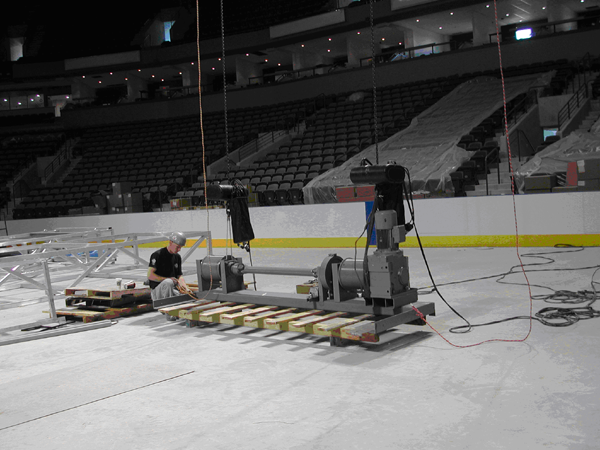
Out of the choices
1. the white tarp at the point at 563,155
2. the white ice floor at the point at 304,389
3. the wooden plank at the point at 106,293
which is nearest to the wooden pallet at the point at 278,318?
the white ice floor at the point at 304,389

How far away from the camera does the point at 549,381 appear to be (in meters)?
3.86

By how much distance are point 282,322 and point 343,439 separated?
2460 millimetres

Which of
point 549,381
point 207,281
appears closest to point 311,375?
point 549,381

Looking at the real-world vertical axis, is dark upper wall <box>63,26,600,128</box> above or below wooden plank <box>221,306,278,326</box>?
above

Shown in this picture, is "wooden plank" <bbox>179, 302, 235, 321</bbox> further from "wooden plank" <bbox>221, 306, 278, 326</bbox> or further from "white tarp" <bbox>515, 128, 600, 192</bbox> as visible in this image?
"white tarp" <bbox>515, 128, 600, 192</bbox>

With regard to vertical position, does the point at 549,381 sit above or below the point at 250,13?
below

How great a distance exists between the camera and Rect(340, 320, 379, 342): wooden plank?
16.0 feet

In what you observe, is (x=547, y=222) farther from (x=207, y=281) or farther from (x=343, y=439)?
(x=343, y=439)

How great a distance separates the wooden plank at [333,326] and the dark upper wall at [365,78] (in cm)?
2060

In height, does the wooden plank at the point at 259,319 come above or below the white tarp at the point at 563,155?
below

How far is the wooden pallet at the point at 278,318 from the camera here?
509 cm

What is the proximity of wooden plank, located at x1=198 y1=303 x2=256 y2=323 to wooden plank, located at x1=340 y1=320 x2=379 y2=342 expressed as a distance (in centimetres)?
162

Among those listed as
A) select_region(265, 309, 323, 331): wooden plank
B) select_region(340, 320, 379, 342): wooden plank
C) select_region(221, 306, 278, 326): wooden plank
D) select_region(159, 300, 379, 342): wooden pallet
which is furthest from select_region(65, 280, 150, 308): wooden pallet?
select_region(340, 320, 379, 342): wooden plank

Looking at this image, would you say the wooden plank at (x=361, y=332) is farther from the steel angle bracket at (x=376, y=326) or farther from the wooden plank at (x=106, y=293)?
the wooden plank at (x=106, y=293)
